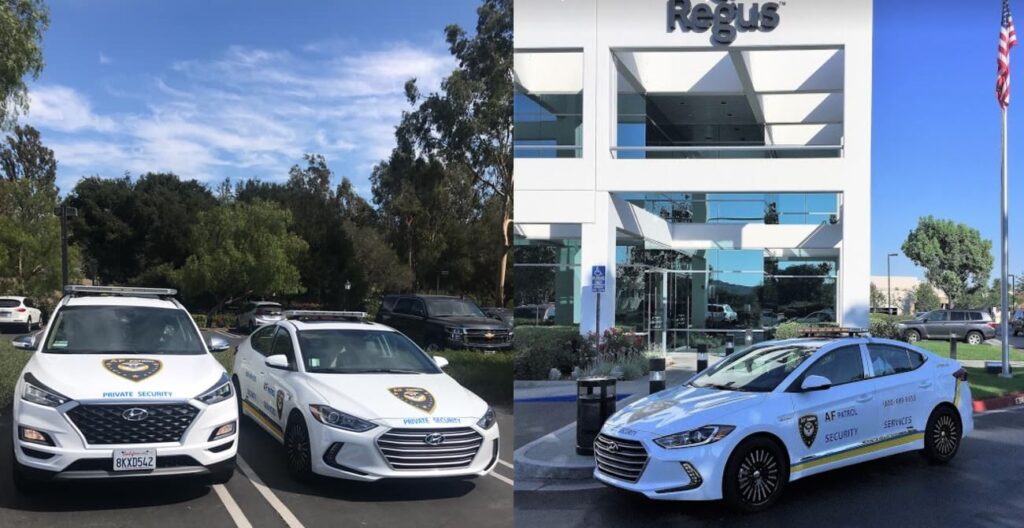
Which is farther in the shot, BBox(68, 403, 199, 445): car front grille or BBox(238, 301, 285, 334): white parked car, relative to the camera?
BBox(238, 301, 285, 334): white parked car

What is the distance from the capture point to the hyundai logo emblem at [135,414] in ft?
11.3

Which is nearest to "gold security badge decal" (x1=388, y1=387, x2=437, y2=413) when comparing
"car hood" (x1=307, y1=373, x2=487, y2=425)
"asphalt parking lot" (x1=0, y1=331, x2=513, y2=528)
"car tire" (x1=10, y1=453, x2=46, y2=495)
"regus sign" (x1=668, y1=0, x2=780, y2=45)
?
"car hood" (x1=307, y1=373, x2=487, y2=425)

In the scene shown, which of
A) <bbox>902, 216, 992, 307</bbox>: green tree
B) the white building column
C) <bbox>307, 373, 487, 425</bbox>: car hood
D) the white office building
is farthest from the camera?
the white building column

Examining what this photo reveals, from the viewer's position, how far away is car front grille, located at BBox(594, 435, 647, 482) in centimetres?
498

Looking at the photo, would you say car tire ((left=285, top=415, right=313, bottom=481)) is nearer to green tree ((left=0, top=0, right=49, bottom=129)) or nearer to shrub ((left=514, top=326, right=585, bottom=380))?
green tree ((left=0, top=0, right=49, bottom=129))

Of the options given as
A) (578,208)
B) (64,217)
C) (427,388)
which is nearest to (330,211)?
(427,388)

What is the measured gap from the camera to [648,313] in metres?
10.7

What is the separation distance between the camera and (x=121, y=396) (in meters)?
3.48

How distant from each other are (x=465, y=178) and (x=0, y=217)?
255 cm

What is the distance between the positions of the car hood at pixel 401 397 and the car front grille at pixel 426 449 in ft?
0.19

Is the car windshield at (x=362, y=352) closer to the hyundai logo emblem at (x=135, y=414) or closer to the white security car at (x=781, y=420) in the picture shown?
the hyundai logo emblem at (x=135, y=414)

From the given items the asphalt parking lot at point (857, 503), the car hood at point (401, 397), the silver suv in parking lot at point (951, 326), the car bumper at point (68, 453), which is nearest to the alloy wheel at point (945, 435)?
the asphalt parking lot at point (857, 503)

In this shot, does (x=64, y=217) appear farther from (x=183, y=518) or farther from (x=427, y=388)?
(x=427, y=388)

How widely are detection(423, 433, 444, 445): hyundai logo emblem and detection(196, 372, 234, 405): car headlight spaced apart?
1015 millimetres
